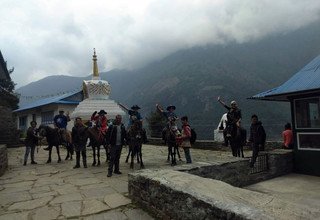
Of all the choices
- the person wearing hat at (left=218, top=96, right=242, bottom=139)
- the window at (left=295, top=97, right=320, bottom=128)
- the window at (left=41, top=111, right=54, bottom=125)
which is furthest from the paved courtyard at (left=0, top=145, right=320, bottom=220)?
the window at (left=41, top=111, right=54, bottom=125)

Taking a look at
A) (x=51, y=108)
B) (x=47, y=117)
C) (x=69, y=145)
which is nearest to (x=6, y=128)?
(x=51, y=108)

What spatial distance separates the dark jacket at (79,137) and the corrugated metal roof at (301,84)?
6756 mm

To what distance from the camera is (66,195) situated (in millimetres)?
7102

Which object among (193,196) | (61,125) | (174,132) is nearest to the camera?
(193,196)

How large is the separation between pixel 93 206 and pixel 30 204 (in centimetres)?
136

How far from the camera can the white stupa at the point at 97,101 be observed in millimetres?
18980

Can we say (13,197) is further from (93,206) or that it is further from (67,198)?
(93,206)

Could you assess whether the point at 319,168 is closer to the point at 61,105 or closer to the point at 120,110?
the point at 120,110

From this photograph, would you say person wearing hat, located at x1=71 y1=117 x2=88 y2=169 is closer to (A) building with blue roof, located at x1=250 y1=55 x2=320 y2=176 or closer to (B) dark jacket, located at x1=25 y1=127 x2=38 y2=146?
(B) dark jacket, located at x1=25 y1=127 x2=38 y2=146

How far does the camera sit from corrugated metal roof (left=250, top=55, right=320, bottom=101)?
1085 centimetres

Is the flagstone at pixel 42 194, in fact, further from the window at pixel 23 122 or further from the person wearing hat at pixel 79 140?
the window at pixel 23 122

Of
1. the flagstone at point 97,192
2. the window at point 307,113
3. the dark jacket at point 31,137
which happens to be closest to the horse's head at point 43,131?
the dark jacket at point 31,137

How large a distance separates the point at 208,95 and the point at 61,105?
6295 cm

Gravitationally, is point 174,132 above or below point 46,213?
above
